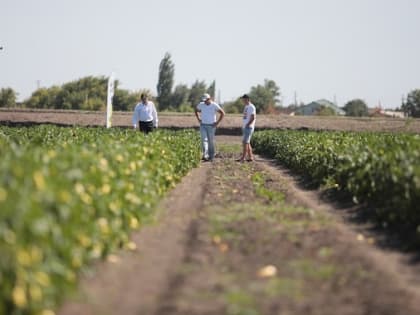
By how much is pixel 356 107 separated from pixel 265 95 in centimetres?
1756

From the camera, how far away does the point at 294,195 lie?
11586 millimetres

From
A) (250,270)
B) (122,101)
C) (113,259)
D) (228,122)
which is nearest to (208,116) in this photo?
(113,259)

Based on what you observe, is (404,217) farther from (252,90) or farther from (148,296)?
(252,90)

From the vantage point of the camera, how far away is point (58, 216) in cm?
513

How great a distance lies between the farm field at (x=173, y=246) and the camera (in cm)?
472

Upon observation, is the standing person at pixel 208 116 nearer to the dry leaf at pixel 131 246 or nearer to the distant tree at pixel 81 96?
the dry leaf at pixel 131 246

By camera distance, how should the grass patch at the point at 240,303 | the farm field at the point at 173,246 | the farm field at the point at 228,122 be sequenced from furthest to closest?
the farm field at the point at 228,122, the grass patch at the point at 240,303, the farm field at the point at 173,246

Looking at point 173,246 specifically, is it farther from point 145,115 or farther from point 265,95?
point 265,95

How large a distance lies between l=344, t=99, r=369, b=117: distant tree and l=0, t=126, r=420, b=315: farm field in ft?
→ 367

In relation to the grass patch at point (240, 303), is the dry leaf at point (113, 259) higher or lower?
higher

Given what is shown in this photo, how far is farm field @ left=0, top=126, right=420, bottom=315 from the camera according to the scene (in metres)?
4.72

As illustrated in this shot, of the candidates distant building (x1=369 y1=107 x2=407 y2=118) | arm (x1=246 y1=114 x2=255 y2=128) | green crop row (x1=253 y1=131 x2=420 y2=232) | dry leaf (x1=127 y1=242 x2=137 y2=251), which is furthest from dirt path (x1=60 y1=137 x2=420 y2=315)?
distant building (x1=369 y1=107 x2=407 y2=118)

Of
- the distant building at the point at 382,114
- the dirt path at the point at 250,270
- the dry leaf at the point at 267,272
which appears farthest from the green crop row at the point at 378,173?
the distant building at the point at 382,114

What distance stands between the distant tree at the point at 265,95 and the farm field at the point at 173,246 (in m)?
110
